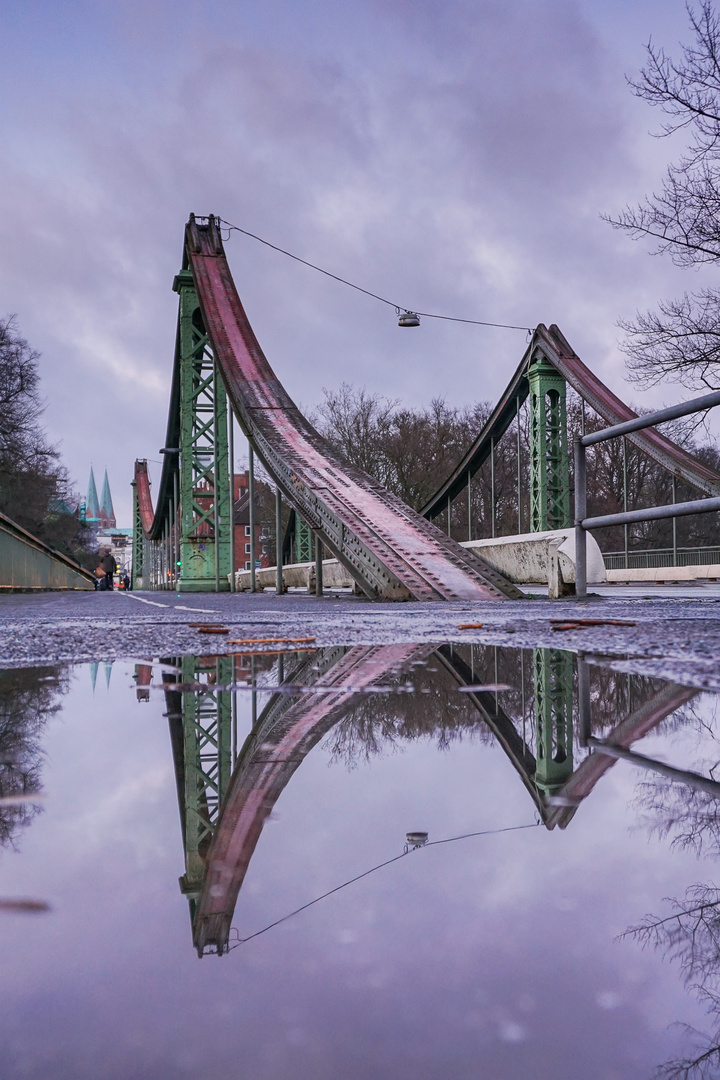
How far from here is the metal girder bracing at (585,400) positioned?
17.4m

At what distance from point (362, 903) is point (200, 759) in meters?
0.62

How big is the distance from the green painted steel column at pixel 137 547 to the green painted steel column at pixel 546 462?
3977 cm

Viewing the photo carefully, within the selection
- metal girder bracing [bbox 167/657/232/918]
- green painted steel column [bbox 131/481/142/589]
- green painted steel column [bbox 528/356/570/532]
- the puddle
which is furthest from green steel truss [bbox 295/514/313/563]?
green painted steel column [bbox 131/481/142/589]

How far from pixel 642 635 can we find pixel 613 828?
265 centimetres

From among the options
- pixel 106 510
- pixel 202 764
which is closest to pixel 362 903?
pixel 202 764

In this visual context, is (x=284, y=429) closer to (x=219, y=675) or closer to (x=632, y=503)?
(x=219, y=675)

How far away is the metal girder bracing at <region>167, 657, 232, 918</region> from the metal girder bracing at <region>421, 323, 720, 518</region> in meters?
15.4

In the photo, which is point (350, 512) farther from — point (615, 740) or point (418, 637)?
point (615, 740)

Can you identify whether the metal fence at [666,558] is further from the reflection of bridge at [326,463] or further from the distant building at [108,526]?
the distant building at [108,526]

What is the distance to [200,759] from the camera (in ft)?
4.21

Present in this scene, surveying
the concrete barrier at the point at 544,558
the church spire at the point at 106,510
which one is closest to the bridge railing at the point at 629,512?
the concrete barrier at the point at 544,558

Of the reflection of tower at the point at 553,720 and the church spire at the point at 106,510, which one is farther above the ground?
the church spire at the point at 106,510

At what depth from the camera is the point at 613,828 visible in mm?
882

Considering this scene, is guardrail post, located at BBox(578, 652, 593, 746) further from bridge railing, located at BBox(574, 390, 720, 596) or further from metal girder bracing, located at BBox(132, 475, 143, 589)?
metal girder bracing, located at BBox(132, 475, 143, 589)
